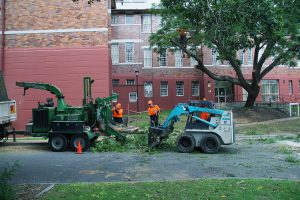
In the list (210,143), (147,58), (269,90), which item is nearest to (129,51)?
(147,58)

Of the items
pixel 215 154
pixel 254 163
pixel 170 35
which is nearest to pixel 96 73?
pixel 170 35

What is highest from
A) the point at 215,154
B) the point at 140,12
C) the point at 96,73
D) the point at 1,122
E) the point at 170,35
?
the point at 140,12

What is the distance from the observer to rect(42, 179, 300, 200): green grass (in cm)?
720

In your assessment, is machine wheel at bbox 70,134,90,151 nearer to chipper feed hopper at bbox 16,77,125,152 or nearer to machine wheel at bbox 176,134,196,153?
chipper feed hopper at bbox 16,77,125,152

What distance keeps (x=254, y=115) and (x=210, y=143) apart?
17.2 m

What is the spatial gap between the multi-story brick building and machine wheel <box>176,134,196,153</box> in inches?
992

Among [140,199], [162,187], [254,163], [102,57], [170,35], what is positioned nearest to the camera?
[140,199]

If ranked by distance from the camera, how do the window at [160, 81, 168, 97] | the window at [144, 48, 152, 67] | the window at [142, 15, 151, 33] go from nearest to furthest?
the window at [142, 15, 151, 33] → the window at [144, 48, 152, 67] → the window at [160, 81, 168, 97]

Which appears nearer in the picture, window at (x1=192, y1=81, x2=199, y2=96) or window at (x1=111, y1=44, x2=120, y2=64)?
window at (x1=111, y1=44, x2=120, y2=64)

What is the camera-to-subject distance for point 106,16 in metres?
22.9

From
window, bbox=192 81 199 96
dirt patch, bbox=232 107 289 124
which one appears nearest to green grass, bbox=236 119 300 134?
dirt patch, bbox=232 107 289 124

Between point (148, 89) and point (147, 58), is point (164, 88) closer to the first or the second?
point (148, 89)

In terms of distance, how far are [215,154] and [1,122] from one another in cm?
843

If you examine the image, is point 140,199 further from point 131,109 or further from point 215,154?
point 131,109
